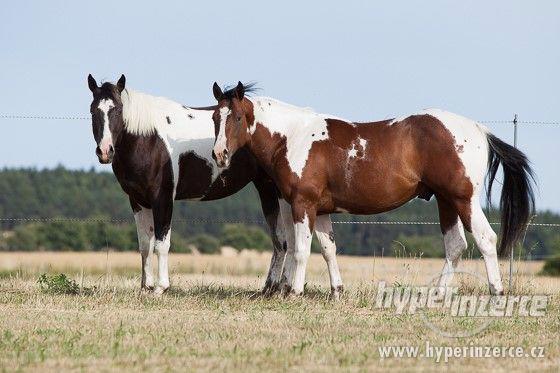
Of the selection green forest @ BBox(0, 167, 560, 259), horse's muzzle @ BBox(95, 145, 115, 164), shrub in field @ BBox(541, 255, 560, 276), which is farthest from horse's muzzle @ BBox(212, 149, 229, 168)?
green forest @ BBox(0, 167, 560, 259)

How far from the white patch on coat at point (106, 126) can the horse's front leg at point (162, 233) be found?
956 millimetres

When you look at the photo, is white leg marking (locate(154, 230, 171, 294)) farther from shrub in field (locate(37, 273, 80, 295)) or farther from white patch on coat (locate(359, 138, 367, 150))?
white patch on coat (locate(359, 138, 367, 150))

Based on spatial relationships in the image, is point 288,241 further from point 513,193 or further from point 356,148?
point 513,193

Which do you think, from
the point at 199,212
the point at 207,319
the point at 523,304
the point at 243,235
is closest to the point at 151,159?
the point at 207,319

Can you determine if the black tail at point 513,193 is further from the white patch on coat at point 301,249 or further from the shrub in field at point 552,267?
the shrub in field at point 552,267

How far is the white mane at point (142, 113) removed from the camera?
11859 mm

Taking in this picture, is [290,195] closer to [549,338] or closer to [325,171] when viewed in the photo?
[325,171]

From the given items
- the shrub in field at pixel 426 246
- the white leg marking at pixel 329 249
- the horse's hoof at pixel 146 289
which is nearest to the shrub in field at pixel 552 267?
the shrub in field at pixel 426 246

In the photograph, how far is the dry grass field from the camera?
7273 millimetres

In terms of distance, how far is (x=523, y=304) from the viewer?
10906mm

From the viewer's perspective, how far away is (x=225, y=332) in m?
8.70

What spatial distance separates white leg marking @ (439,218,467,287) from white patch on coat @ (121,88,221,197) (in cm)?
294

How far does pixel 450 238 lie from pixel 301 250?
6.16 ft

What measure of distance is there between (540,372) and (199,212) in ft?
240
